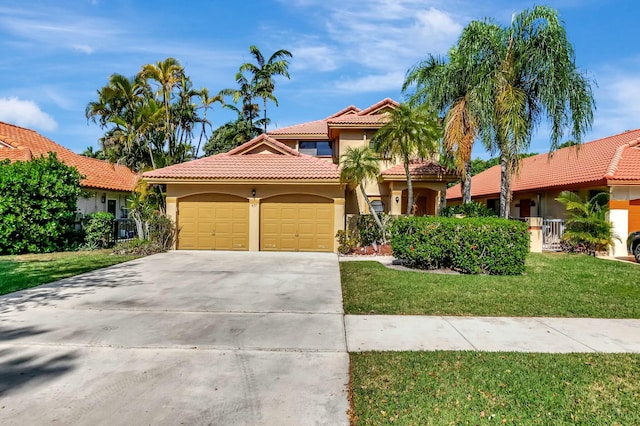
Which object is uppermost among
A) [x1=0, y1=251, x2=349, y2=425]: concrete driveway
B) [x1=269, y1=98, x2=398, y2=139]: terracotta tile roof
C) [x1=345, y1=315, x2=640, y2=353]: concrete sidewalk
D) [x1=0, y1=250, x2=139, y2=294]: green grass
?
[x1=269, y1=98, x2=398, y2=139]: terracotta tile roof

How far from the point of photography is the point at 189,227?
1695 centimetres

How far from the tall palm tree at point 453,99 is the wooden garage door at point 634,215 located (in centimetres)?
689

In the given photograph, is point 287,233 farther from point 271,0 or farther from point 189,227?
point 271,0

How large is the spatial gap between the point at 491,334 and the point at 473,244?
17.8 feet

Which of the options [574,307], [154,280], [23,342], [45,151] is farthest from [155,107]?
[574,307]

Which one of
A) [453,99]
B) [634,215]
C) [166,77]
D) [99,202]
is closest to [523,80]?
[453,99]

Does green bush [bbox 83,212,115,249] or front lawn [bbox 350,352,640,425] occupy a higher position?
green bush [bbox 83,212,115,249]

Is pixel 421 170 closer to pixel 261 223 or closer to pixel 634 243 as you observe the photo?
pixel 261 223

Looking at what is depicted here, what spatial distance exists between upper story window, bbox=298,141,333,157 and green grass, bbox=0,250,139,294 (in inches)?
525

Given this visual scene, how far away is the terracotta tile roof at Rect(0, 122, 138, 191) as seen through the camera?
67.0ft

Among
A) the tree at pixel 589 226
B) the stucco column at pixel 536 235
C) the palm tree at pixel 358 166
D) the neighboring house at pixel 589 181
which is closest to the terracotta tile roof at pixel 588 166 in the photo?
the neighboring house at pixel 589 181

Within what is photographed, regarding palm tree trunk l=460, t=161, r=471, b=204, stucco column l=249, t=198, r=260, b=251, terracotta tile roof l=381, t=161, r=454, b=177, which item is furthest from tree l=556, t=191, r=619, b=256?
stucco column l=249, t=198, r=260, b=251

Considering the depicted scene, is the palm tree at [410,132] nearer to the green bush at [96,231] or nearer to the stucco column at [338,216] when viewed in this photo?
the stucco column at [338,216]

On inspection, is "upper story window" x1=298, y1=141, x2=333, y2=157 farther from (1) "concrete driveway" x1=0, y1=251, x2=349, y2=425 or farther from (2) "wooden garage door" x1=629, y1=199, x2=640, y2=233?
(1) "concrete driveway" x1=0, y1=251, x2=349, y2=425
